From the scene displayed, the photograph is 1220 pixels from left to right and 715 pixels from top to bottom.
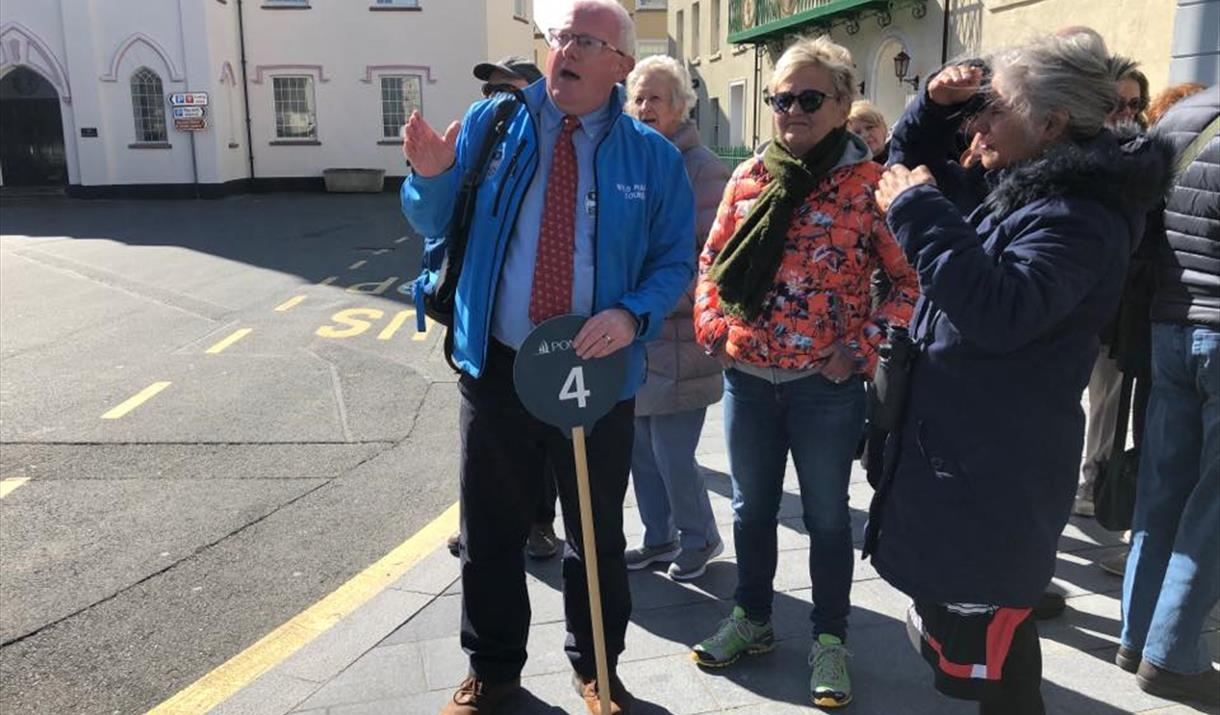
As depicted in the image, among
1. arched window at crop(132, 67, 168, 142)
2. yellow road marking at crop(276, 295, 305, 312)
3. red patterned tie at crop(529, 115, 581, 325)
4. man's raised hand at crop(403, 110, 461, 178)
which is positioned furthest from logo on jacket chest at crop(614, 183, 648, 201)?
arched window at crop(132, 67, 168, 142)

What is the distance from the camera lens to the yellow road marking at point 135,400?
6.50 meters

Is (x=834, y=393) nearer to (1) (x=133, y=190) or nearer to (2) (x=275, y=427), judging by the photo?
(2) (x=275, y=427)

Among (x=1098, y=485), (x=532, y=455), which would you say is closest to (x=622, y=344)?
(x=532, y=455)

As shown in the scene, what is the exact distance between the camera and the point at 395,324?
975 centimetres

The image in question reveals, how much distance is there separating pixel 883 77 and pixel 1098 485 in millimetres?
15415

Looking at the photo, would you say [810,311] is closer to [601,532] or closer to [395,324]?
[601,532]

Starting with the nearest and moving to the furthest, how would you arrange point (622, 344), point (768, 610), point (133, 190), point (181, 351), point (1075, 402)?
point (1075, 402)
point (622, 344)
point (768, 610)
point (181, 351)
point (133, 190)

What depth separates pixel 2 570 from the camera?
162 inches

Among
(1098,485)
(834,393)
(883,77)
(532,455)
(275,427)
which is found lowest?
(275,427)

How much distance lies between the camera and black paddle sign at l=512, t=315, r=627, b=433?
245 centimetres

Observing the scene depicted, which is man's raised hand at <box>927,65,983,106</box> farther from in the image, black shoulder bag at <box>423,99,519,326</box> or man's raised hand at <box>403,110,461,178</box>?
man's raised hand at <box>403,110,461,178</box>

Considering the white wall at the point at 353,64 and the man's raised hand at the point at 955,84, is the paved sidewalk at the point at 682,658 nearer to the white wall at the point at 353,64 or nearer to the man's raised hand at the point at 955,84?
the man's raised hand at the point at 955,84

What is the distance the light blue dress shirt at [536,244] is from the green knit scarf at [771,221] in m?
0.45

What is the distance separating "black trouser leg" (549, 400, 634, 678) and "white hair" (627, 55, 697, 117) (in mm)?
1342
